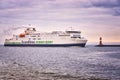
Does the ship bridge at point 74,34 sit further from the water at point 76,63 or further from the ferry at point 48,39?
the water at point 76,63

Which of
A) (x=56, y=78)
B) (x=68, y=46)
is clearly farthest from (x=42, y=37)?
(x=56, y=78)

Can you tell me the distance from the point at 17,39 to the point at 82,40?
3868 centimetres

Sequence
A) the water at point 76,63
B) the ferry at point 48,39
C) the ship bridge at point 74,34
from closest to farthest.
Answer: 1. the water at point 76,63
2. the ferry at point 48,39
3. the ship bridge at point 74,34

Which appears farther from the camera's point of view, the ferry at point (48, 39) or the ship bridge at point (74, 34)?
the ship bridge at point (74, 34)

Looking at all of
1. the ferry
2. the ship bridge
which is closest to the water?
the ferry

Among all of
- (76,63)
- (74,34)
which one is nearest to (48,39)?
(74,34)

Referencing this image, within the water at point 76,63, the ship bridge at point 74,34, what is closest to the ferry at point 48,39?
the ship bridge at point 74,34

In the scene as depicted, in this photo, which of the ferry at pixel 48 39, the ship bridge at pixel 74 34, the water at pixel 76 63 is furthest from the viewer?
the ship bridge at pixel 74 34

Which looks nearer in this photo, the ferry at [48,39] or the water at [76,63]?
the water at [76,63]

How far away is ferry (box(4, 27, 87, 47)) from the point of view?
170125 millimetres

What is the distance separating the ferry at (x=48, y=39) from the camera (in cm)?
17012

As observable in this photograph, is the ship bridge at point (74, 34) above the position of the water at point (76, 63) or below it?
above

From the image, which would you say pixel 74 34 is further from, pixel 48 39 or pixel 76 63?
pixel 76 63

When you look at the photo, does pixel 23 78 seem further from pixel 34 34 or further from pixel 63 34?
pixel 34 34
